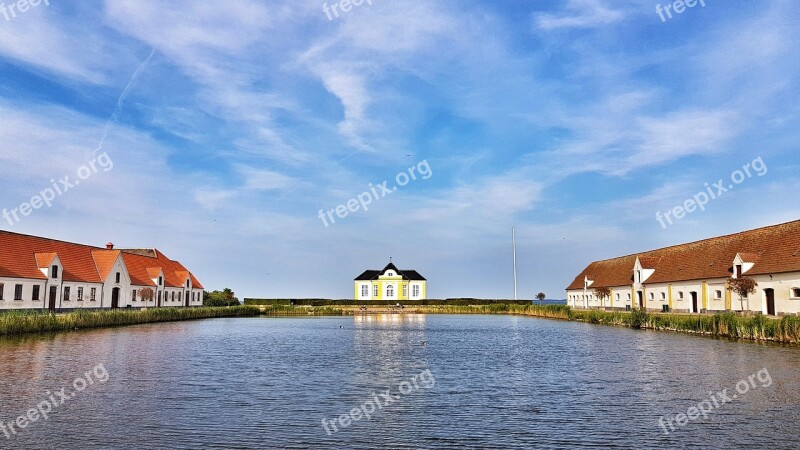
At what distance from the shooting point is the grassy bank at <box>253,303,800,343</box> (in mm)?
31812

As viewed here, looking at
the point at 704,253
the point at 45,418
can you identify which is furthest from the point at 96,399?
the point at 704,253

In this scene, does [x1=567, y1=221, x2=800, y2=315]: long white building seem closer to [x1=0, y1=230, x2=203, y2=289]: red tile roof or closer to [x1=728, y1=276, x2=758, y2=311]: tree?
[x1=728, y1=276, x2=758, y2=311]: tree

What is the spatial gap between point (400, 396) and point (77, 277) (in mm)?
46837

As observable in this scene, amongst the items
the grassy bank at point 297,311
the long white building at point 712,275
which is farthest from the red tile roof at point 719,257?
the grassy bank at point 297,311

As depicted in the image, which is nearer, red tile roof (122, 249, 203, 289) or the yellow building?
red tile roof (122, 249, 203, 289)

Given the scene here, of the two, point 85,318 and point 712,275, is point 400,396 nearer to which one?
point 85,318

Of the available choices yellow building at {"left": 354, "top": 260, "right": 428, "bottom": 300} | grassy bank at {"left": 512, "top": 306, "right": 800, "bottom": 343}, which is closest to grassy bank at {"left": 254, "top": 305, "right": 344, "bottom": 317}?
yellow building at {"left": 354, "top": 260, "right": 428, "bottom": 300}

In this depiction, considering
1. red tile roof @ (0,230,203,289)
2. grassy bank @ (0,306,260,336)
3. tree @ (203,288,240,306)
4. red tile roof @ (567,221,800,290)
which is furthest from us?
tree @ (203,288,240,306)

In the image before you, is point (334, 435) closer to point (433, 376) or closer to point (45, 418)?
point (45, 418)

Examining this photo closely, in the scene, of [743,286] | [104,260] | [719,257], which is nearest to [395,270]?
[104,260]

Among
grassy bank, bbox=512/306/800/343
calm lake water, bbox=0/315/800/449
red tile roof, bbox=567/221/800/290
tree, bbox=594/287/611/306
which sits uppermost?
red tile roof, bbox=567/221/800/290

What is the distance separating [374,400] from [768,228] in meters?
40.7

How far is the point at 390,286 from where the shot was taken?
319 feet

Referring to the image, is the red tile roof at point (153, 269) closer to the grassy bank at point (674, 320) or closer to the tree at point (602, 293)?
the grassy bank at point (674, 320)
